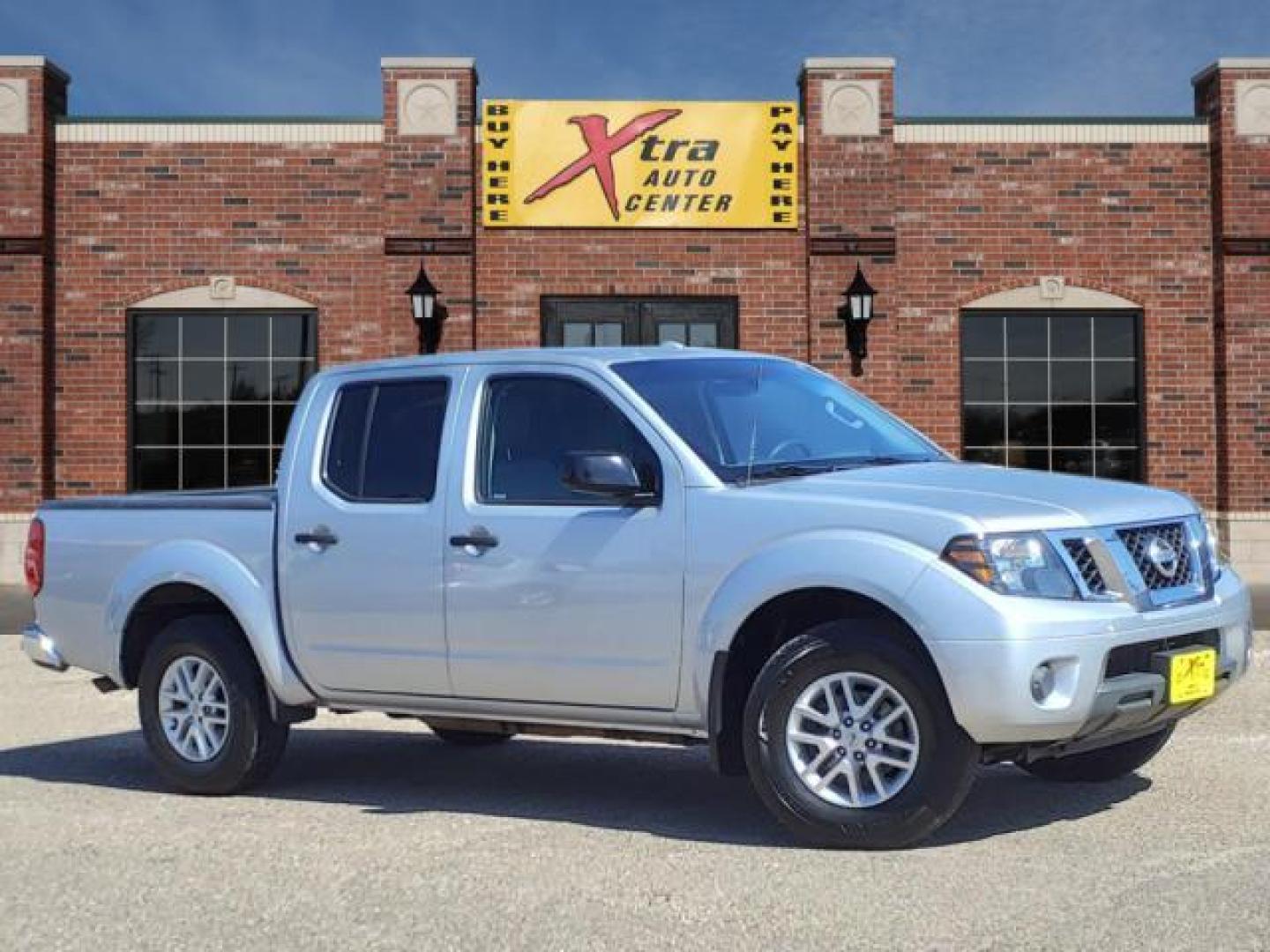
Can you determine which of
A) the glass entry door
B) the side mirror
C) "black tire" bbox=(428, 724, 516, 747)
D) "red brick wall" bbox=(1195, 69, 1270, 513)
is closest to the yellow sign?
the glass entry door

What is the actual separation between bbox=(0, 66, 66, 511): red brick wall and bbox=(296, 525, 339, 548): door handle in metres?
14.5

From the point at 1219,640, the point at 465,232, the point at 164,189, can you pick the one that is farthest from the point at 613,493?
the point at 164,189

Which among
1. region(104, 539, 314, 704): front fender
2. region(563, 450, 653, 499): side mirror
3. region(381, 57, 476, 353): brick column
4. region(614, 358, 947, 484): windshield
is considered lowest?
region(104, 539, 314, 704): front fender

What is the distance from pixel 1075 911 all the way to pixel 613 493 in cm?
232

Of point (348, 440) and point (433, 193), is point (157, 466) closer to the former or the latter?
point (433, 193)

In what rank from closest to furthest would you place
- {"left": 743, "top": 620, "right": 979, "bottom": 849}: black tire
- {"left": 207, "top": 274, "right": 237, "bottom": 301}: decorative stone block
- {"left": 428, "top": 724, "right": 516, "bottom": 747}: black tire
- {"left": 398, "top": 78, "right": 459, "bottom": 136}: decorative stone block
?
→ 1. {"left": 743, "top": 620, "right": 979, "bottom": 849}: black tire
2. {"left": 428, "top": 724, "right": 516, "bottom": 747}: black tire
3. {"left": 398, "top": 78, "right": 459, "bottom": 136}: decorative stone block
4. {"left": 207, "top": 274, "right": 237, "bottom": 301}: decorative stone block

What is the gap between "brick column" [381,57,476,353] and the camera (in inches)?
814

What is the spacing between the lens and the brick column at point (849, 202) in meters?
20.7

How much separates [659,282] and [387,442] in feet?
45.0

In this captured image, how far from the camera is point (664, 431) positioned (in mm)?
6602

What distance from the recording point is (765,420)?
275 inches

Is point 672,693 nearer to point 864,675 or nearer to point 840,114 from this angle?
point 864,675

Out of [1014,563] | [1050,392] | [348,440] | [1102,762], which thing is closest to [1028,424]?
[1050,392]

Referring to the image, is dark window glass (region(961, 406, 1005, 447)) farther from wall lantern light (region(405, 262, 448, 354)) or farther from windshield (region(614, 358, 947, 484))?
windshield (region(614, 358, 947, 484))
